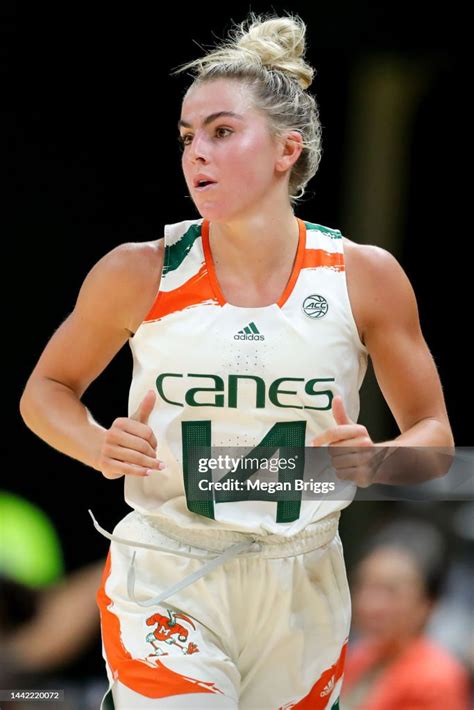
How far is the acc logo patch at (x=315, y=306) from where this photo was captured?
249 cm

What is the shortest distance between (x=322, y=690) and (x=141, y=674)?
43 centimetres

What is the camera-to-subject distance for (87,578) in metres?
3.17

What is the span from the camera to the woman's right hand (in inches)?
87.0

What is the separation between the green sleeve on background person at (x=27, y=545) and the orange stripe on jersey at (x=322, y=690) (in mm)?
901

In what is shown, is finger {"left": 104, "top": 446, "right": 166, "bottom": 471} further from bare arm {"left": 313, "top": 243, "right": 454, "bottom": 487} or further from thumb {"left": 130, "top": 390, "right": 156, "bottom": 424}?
bare arm {"left": 313, "top": 243, "right": 454, "bottom": 487}

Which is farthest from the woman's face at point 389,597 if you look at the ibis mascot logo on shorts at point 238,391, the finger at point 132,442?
the finger at point 132,442

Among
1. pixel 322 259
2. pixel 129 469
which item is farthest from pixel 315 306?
pixel 129 469

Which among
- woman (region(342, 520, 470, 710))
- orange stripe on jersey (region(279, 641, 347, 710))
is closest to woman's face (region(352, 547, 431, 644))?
woman (region(342, 520, 470, 710))

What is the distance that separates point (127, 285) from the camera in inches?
98.4

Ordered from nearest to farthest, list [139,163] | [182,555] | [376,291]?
[182,555], [376,291], [139,163]

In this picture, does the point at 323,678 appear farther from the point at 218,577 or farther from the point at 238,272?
the point at 238,272

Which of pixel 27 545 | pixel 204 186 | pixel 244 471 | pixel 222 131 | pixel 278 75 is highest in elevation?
pixel 278 75

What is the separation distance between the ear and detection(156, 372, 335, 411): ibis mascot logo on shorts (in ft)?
1.68

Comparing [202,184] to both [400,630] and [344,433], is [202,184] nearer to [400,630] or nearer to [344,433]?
[344,433]
